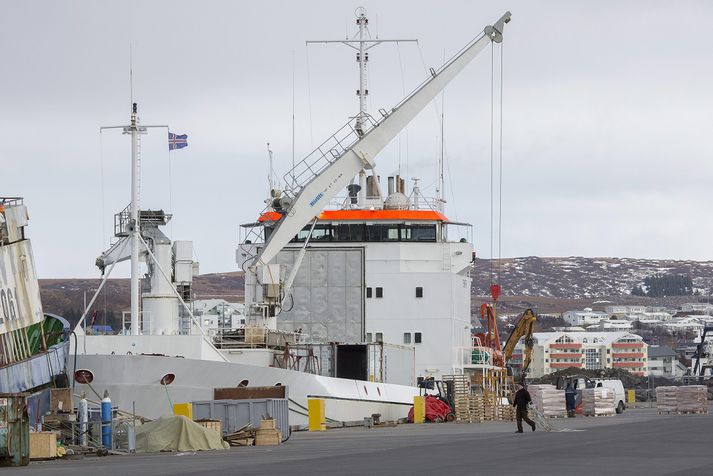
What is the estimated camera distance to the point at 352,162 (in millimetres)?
48750

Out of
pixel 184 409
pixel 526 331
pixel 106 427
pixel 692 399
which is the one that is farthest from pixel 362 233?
pixel 106 427

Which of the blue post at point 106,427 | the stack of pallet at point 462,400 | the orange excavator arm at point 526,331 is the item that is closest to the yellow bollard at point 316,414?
the stack of pallet at point 462,400

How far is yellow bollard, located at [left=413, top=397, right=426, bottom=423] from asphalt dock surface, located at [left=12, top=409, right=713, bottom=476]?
12401 mm

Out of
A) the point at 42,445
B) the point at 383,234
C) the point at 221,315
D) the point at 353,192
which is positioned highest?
the point at 353,192

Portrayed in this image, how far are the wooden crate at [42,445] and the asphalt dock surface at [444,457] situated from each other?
76cm

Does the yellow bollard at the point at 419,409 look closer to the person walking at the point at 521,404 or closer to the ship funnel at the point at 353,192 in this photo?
the ship funnel at the point at 353,192

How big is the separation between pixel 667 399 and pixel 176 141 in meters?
27.7

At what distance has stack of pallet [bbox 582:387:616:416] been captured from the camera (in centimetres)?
5975

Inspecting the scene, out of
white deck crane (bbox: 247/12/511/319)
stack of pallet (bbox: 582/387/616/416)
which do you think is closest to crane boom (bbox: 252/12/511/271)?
white deck crane (bbox: 247/12/511/319)

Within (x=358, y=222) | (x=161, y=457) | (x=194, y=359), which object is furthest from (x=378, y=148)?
(x=161, y=457)

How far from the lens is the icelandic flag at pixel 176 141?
41.2 metres

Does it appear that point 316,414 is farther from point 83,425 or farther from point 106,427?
point 106,427

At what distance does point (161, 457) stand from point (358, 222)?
1025 inches

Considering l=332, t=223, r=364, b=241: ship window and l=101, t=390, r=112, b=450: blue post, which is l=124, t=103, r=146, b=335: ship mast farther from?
l=332, t=223, r=364, b=241: ship window
